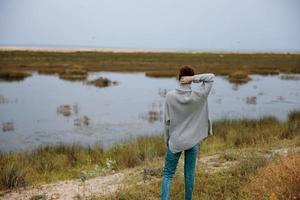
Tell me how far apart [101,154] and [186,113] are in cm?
655

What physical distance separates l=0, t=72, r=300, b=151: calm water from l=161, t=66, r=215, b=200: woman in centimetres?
831

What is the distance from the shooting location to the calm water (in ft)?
50.7

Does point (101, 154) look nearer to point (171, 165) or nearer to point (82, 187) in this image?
point (82, 187)

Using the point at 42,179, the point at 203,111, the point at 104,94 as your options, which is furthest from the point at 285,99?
the point at 203,111

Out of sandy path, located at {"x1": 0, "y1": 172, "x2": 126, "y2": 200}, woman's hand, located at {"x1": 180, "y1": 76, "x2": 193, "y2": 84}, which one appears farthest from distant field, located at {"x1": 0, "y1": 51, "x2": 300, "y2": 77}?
woman's hand, located at {"x1": 180, "y1": 76, "x2": 193, "y2": 84}

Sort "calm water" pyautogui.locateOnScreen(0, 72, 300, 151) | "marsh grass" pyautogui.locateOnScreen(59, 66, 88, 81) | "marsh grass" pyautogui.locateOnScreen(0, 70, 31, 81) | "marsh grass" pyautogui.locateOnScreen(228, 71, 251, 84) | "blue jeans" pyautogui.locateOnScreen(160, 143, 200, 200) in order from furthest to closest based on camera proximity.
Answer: "marsh grass" pyautogui.locateOnScreen(59, 66, 88, 81), "marsh grass" pyautogui.locateOnScreen(228, 71, 251, 84), "marsh grass" pyautogui.locateOnScreen(0, 70, 31, 81), "calm water" pyautogui.locateOnScreen(0, 72, 300, 151), "blue jeans" pyautogui.locateOnScreen(160, 143, 200, 200)

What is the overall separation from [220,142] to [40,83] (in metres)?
23.3

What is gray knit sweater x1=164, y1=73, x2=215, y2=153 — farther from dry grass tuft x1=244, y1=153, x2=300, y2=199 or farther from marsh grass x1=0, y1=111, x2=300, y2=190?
marsh grass x1=0, y1=111, x2=300, y2=190

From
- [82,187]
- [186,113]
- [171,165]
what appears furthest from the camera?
[82,187]

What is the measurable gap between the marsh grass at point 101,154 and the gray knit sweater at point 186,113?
3.75m

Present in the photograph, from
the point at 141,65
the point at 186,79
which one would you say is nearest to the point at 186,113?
the point at 186,79

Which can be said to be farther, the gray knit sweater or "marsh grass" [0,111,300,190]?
"marsh grass" [0,111,300,190]

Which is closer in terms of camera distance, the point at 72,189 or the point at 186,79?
the point at 186,79

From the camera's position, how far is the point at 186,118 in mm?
5410
